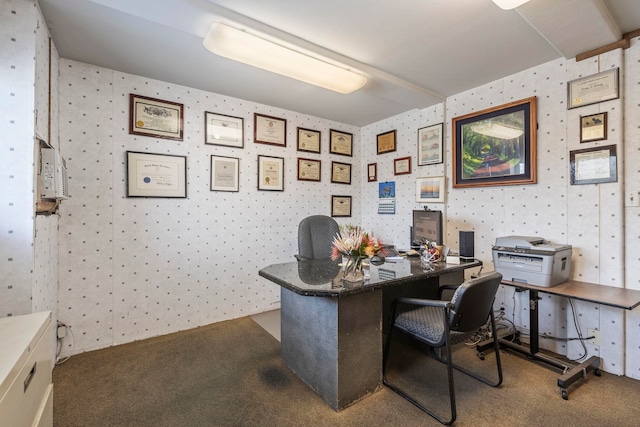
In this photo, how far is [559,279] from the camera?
7.31ft

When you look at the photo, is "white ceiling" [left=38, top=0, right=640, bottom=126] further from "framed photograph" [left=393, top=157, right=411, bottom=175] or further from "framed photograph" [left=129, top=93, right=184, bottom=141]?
"framed photograph" [left=393, top=157, right=411, bottom=175]

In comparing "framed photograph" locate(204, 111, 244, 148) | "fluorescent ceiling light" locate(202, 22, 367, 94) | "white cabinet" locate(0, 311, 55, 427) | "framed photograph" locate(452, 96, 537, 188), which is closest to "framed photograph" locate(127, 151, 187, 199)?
"framed photograph" locate(204, 111, 244, 148)

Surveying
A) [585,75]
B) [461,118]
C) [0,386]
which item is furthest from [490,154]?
[0,386]

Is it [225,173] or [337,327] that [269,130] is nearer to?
[225,173]

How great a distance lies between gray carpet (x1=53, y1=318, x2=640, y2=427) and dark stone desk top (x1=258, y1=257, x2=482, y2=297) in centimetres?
76

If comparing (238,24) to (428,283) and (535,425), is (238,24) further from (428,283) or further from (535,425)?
(535,425)

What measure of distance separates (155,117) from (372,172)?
2.81m

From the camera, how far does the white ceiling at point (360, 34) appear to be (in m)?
1.82

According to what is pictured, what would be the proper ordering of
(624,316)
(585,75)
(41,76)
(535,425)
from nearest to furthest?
(535,425)
(41,76)
(624,316)
(585,75)

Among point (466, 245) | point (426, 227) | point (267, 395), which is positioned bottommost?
point (267, 395)

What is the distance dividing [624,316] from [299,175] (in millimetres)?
3306

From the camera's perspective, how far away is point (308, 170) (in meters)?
3.91

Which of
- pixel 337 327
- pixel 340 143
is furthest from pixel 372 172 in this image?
pixel 337 327

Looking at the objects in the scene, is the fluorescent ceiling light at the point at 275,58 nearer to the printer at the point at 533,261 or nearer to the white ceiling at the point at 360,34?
the white ceiling at the point at 360,34
